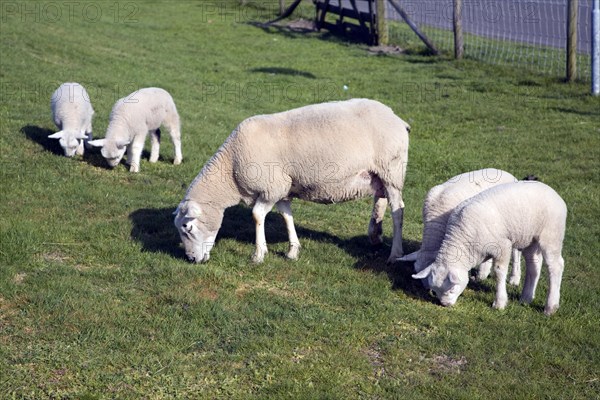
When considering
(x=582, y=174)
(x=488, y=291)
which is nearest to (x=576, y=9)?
(x=582, y=174)

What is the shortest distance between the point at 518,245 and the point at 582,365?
4.63 feet

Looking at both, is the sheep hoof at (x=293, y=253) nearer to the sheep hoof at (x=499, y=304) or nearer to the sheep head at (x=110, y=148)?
the sheep hoof at (x=499, y=304)

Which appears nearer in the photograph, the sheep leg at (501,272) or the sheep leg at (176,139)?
the sheep leg at (501,272)

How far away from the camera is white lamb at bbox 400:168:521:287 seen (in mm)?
7773

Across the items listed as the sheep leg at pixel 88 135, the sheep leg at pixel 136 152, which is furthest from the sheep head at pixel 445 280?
the sheep leg at pixel 88 135

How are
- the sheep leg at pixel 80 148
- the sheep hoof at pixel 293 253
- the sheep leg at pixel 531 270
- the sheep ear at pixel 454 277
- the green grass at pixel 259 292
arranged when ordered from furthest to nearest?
the sheep leg at pixel 80 148 < the sheep hoof at pixel 293 253 < the sheep leg at pixel 531 270 < the sheep ear at pixel 454 277 < the green grass at pixel 259 292

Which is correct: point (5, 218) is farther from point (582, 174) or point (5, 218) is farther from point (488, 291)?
point (582, 174)

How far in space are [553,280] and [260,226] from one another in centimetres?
303

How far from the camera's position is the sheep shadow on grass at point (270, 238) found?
8.10 m

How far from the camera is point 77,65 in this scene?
18.8 m

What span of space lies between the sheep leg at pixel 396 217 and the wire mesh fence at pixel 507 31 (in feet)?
32.9

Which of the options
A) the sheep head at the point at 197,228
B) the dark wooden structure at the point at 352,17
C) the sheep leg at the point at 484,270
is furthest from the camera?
the dark wooden structure at the point at 352,17

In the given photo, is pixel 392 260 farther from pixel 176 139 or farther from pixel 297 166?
pixel 176 139

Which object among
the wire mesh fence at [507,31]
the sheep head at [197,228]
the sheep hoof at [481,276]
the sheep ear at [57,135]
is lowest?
the sheep hoof at [481,276]
